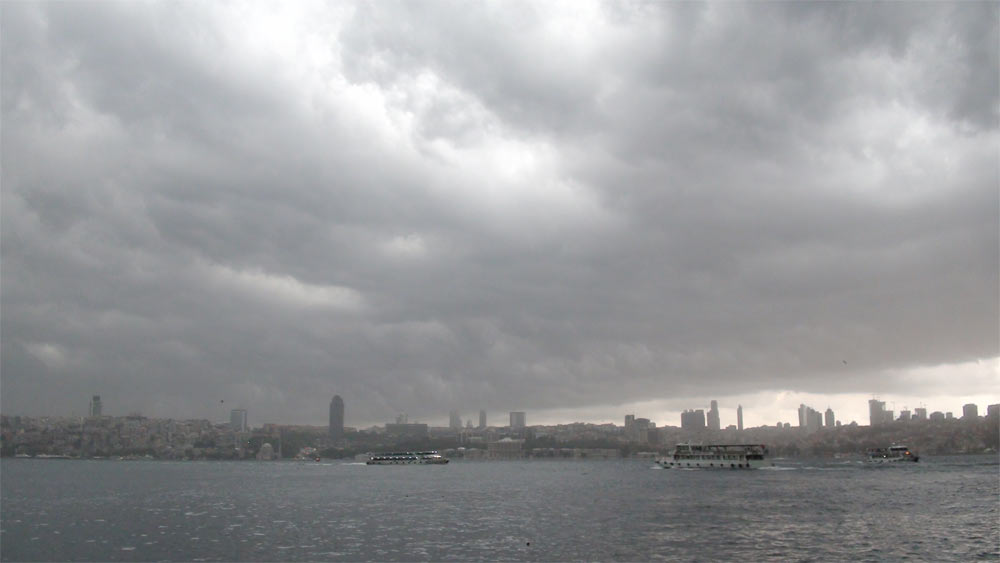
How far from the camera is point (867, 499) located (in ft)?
331

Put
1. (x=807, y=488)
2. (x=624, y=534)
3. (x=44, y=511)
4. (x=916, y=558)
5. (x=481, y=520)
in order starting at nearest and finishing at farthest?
(x=916, y=558) < (x=624, y=534) < (x=481, y=520) < (x=44, y=511) < (x=807, y=488)

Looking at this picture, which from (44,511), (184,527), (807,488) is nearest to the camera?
(184,527)

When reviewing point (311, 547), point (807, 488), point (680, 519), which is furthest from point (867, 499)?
point (311, 547)

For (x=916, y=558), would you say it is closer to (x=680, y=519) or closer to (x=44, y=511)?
(x=680, y=519)

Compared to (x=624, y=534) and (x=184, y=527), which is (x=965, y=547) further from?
(x=184, y=527)

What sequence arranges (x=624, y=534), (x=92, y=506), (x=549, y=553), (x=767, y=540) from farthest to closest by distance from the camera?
(x=92, y=506) < (x=624, y=534) < (x=767, y=540) < (x=549, y=553)

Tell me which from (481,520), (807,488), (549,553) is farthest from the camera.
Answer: (807,488)

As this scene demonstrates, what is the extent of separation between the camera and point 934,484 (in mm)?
129750

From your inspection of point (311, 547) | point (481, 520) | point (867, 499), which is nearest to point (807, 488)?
point (867, 499)

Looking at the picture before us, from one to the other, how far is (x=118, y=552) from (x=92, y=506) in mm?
52892

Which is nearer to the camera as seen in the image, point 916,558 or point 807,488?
point 916,558

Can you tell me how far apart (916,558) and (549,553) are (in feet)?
87.0

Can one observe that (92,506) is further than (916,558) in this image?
Yes

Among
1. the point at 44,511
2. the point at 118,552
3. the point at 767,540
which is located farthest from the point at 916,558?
the point at 44,511
